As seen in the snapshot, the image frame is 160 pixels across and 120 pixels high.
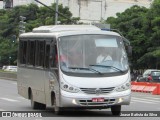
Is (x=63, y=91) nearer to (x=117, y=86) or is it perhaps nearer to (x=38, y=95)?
(x=117, y=86)

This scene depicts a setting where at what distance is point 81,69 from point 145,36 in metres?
48.0

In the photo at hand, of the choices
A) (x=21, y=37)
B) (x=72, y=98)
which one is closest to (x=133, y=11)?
(x=21, y=37)

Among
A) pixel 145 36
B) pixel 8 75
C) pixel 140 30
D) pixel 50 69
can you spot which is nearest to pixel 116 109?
pixel 50 69

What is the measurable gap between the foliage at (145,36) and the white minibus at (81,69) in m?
40.4

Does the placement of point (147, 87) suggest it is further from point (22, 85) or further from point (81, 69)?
point (81, 69)

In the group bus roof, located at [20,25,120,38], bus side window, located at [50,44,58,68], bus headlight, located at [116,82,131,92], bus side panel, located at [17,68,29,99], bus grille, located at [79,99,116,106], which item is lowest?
bus side panel, located at [17,68,29,99]

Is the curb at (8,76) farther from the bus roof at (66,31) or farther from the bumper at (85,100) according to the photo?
the bumper at (85,100)

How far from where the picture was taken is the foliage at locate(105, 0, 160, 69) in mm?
61438

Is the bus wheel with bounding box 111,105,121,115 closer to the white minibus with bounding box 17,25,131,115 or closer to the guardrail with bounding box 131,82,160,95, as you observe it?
the white minibus with bounding box 17,25,131,115

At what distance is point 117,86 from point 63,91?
162cm

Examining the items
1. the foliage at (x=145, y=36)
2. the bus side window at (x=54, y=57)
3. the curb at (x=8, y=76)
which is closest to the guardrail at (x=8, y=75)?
the curb at (x=8, y=76)

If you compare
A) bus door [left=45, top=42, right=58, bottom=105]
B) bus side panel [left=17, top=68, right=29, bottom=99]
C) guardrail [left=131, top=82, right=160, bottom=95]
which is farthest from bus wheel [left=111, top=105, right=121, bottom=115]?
guardrail [left=131, top=82, right=160, bottom=95]

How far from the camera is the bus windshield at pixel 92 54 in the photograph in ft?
56.9

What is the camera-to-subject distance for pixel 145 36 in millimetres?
64562
